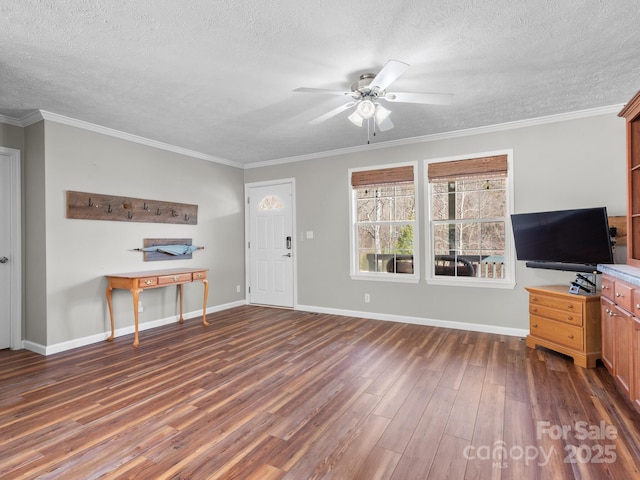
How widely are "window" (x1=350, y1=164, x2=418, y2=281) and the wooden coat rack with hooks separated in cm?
249

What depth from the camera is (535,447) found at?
188 centimetres

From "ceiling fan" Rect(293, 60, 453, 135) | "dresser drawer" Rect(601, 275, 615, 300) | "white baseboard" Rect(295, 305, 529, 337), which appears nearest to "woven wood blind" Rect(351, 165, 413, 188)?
"ceiling fan" Rect(293, 60, 453, 135)

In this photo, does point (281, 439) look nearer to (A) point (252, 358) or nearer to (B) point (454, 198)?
(A) point (252, 358)

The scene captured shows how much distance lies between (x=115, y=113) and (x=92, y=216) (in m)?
1.22

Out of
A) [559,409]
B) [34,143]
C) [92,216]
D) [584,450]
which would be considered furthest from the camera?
[92,216]

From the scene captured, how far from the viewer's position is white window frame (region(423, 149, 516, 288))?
394cm

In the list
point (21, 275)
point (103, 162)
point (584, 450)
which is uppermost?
point (103, 162)

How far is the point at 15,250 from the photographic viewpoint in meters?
3.66

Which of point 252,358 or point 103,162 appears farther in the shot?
point 103,162

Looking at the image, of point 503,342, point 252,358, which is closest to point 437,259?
point 503,342

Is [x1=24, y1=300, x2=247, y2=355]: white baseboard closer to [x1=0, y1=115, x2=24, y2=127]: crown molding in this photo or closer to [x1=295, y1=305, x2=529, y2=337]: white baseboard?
[x1=295, y1=305, x2=529, y2=337]: white baseboard

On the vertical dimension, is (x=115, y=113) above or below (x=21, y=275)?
above

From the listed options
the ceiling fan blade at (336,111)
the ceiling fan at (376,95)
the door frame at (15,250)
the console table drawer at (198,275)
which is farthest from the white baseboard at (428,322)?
the door frame at (15,250)

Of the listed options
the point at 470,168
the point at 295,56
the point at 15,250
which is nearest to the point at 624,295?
the point at 470,168
